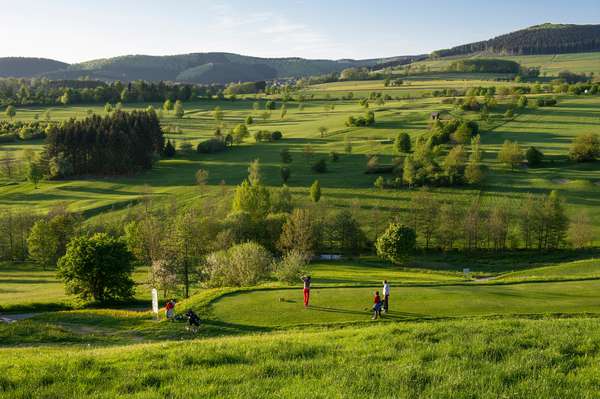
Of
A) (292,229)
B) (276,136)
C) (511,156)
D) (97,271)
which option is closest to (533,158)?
(511,156)

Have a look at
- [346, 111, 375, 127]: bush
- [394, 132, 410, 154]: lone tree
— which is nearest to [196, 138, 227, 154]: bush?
[346, 111, 375, 127]: bush

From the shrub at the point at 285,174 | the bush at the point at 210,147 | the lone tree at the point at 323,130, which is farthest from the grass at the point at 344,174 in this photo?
the bush at the point at 210,147

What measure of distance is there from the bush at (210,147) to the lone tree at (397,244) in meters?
76.1

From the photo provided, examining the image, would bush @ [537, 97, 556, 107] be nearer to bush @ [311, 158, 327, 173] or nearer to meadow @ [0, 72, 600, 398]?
bush @ [311, 158, 327, 173]

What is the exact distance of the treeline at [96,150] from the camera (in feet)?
362

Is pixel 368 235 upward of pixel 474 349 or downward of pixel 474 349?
downward

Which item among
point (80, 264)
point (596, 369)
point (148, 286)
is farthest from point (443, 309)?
point (148, 286)

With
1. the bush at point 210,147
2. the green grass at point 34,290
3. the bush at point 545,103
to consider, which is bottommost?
the green grass at point 34,290

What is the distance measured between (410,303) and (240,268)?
58.2 ft

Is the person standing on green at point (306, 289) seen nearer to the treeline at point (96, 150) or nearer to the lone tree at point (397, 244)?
the lone tree at point (397, 244)

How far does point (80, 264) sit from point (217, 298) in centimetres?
1550

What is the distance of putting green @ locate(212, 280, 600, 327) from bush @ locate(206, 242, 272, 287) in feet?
33.8

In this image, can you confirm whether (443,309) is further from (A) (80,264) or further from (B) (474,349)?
(A) (80,264)

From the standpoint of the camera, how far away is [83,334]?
999 inches
